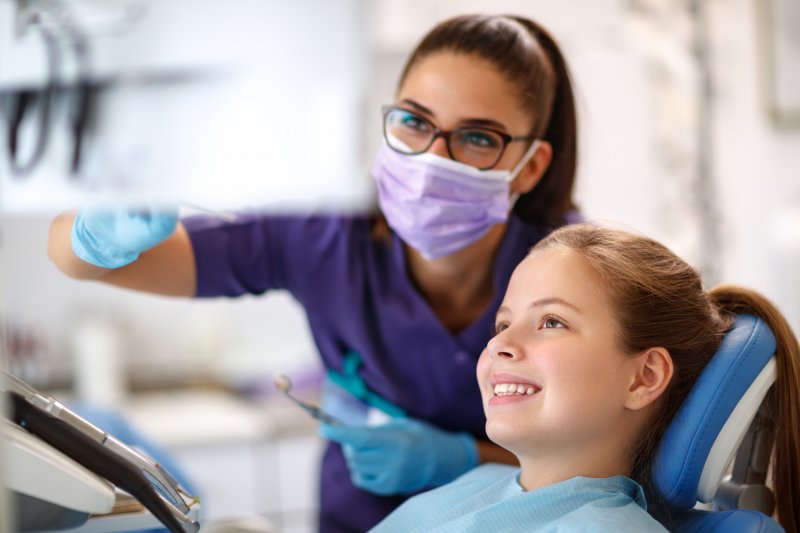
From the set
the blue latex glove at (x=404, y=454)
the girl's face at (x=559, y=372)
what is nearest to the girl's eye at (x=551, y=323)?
the girl's face at (x=559, y=372)

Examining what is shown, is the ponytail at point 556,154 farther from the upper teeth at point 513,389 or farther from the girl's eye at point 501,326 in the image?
the upper teeth at point 513,389

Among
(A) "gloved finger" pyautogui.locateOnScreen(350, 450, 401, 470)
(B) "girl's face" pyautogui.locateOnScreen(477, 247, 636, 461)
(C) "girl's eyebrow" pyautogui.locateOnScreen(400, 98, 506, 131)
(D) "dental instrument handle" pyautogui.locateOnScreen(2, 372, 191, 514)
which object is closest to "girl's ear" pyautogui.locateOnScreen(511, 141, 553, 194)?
(C) "girl's eyebrow" pyautogui.locateOnScreen(400, 98, 506, 131)

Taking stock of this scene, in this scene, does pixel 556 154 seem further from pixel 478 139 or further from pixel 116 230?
pixel 116 230

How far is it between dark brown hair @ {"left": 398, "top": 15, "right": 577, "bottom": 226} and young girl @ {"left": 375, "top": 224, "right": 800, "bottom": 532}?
0.27 meters

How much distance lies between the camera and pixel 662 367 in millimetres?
1262

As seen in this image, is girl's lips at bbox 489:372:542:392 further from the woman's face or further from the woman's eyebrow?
the woman's face

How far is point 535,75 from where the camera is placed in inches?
58.5

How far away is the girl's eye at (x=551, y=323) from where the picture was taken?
1271mm

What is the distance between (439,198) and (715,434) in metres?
0.54

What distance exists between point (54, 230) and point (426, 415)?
2.32 feet

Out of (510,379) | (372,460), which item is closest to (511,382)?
(510,379)

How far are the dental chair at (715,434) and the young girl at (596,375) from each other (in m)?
0.03

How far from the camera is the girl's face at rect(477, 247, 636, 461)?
1.22m

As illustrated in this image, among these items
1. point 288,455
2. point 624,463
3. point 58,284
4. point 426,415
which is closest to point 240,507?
point 288,455
